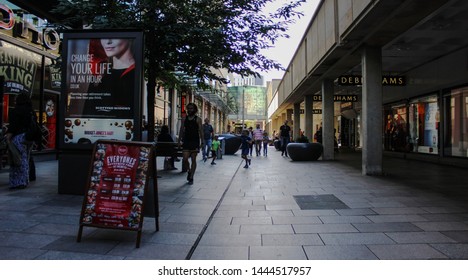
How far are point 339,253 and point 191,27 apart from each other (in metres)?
6.00

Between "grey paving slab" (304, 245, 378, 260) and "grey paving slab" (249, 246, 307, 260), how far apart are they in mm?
88

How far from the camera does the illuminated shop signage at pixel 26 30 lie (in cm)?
1096

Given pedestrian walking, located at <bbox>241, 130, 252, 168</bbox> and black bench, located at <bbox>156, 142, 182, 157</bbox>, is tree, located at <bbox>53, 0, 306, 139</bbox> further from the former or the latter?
pedestrian walking, located at <bbox>241, 130, 252, 168</bbox>

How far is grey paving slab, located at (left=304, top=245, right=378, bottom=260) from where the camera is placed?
368 centimetres

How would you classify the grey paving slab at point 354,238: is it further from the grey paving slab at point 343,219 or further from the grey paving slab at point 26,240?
the grey paving slab at point 26,240

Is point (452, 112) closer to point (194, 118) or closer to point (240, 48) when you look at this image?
point (240, 48)

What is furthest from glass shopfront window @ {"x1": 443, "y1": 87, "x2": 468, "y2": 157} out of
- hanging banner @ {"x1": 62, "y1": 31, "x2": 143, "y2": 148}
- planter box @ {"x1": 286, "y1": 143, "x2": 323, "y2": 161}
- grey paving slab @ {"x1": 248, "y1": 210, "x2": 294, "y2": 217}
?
hanging banner @ {"x1": 62, "y1": 31, "x2": 143, "y2": 148}

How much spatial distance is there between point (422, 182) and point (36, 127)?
8.54 m

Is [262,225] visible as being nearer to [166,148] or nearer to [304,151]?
[166,148]

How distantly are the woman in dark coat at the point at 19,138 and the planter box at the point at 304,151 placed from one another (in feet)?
36.3

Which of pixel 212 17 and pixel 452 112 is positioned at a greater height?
pixel 212 17

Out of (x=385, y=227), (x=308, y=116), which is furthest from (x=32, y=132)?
(x=308, y=116)

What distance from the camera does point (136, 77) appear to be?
21.5 feet
